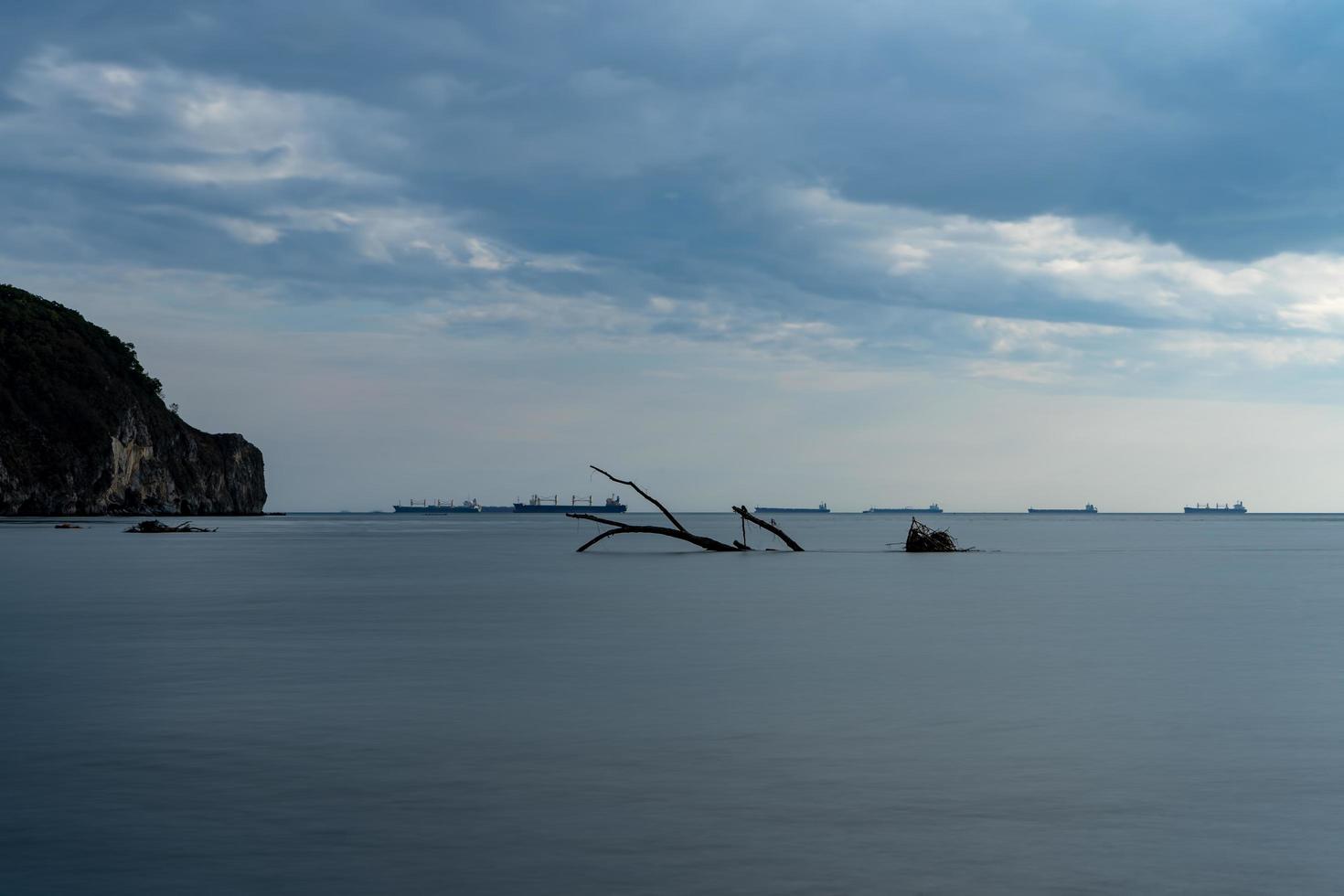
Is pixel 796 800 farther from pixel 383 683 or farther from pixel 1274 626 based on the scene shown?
pixel 1274 626

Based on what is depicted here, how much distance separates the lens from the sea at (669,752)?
9.88 metres

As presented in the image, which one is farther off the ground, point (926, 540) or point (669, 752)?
point (926, 540)

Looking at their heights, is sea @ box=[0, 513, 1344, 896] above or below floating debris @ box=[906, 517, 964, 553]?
below

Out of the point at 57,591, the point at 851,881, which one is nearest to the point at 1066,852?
the point at 851,881

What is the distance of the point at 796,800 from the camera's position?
1205 cm

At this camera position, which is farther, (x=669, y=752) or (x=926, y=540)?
(x=926, y=540)

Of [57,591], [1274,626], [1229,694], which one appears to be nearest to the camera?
[1229,694]

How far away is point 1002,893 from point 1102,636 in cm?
2171

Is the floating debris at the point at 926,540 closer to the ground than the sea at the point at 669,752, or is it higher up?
higher up

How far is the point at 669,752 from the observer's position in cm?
1467

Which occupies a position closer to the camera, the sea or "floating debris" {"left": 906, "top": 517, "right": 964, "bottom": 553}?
the sea

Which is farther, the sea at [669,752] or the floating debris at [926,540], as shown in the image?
the floating debris at [926,540]

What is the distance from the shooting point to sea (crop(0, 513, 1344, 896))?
988cm

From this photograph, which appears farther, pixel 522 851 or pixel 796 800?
pixel 796 800
